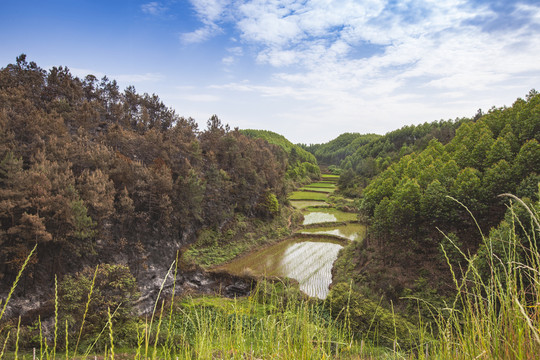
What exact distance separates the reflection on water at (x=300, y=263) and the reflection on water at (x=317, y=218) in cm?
603

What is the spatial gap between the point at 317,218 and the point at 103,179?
80.7ft

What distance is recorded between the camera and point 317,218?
113ft

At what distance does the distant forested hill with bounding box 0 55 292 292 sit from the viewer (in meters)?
13.1

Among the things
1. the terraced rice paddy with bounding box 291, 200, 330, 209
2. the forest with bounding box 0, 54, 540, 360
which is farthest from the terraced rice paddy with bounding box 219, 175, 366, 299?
the terraced rice paddy with bounding box 291, 200, 330, 209

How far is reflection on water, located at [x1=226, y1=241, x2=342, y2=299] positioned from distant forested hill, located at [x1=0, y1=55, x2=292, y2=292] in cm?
467

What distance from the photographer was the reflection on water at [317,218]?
32719 millimetres

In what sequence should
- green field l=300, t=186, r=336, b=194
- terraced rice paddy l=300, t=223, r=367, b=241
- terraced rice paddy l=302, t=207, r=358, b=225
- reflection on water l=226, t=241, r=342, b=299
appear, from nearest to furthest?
reflection on water l=226, t=241, r=342, b=299 < terraced rice paddy l=300, t=223, r=367, b=241 < terraced rice paddy l=302, t=207, r=358, b=225 < green field l=300, t=186, r=336, b=194

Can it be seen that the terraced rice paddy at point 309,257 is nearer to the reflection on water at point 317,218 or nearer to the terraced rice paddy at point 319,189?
the reflection on water at point 317,218

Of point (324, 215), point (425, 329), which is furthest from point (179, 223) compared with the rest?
point (425, 329)

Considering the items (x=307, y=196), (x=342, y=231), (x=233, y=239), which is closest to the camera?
(x=233, y=239)

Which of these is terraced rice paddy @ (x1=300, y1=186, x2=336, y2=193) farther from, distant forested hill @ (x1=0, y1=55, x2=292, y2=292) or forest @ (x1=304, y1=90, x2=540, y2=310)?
forest @ (x1=304, y1=90, x2=540, y2=310)

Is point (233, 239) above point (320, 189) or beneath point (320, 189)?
beneath

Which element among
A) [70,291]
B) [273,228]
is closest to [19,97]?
[70,291]

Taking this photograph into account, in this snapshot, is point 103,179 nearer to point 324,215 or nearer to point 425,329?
point 425,329
